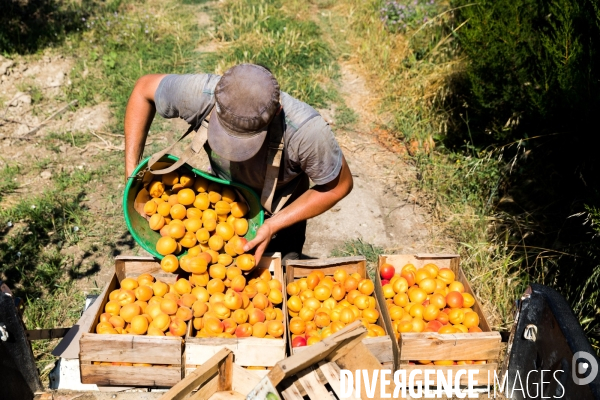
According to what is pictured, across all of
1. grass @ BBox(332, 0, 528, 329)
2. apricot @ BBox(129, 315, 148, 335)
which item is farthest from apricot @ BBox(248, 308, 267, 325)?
grass @ BBox(332, 0, 528, 329)

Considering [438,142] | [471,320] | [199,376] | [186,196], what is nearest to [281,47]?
[438,142]

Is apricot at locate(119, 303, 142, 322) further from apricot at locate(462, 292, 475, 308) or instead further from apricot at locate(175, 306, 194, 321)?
apricot at locate(462, 292, 475, 308)

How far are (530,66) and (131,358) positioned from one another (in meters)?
4.34

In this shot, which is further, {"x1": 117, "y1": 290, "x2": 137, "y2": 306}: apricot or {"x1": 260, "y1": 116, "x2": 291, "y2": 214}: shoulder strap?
{"x1": 117, "y1": 290, "x2": 137, "y2": 306}: apricot

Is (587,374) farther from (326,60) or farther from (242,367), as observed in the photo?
(326,60)

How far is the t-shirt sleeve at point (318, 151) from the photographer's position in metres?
3.00

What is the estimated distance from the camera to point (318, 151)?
120 inches

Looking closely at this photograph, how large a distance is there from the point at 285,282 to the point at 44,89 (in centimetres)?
523

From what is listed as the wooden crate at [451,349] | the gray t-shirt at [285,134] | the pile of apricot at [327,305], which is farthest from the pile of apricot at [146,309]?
the wooden crate at [451,349]

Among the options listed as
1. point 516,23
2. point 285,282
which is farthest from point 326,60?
point 285,282

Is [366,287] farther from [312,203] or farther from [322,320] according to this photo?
[312,203]

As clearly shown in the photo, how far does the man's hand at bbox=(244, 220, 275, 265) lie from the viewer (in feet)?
10.4

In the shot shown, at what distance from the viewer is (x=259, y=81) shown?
104 inches

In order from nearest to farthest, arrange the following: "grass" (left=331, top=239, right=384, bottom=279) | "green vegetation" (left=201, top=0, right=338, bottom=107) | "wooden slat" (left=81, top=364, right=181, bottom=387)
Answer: "wooden slat" (left=81, top=364, right=181, bottom=387), "grass" (left=331, top=239, right=384, bottom=279), "green vegetation" (left=201, top=0, right=338, bottom=107)
